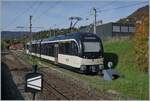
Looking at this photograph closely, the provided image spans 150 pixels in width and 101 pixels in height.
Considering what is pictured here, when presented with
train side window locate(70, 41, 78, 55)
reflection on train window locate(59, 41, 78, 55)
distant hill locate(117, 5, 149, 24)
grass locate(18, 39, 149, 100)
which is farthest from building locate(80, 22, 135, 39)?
train side window locate(70, 41, 78, 55)

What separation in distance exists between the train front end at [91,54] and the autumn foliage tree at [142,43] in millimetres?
3272

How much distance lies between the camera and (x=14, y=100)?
614 inches

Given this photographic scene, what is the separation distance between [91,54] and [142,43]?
4.22 m

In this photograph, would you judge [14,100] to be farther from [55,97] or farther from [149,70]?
[149,70]

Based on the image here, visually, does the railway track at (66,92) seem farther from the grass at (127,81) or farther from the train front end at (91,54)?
the train front end at (91,54)

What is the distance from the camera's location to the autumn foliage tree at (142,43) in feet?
77.9

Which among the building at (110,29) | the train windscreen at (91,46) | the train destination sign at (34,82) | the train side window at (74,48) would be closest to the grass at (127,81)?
the train windscreen at (91,46)

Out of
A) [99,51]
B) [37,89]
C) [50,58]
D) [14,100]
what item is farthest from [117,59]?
[37,89]

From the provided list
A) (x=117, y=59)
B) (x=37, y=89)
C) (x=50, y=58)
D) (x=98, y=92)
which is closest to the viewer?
(x=37, y=89)

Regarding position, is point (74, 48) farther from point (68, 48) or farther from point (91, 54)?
point (68, 48)

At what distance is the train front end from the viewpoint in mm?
26688

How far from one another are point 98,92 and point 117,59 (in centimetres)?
1266

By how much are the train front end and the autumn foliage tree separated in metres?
3.27

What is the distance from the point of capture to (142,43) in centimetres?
2411
